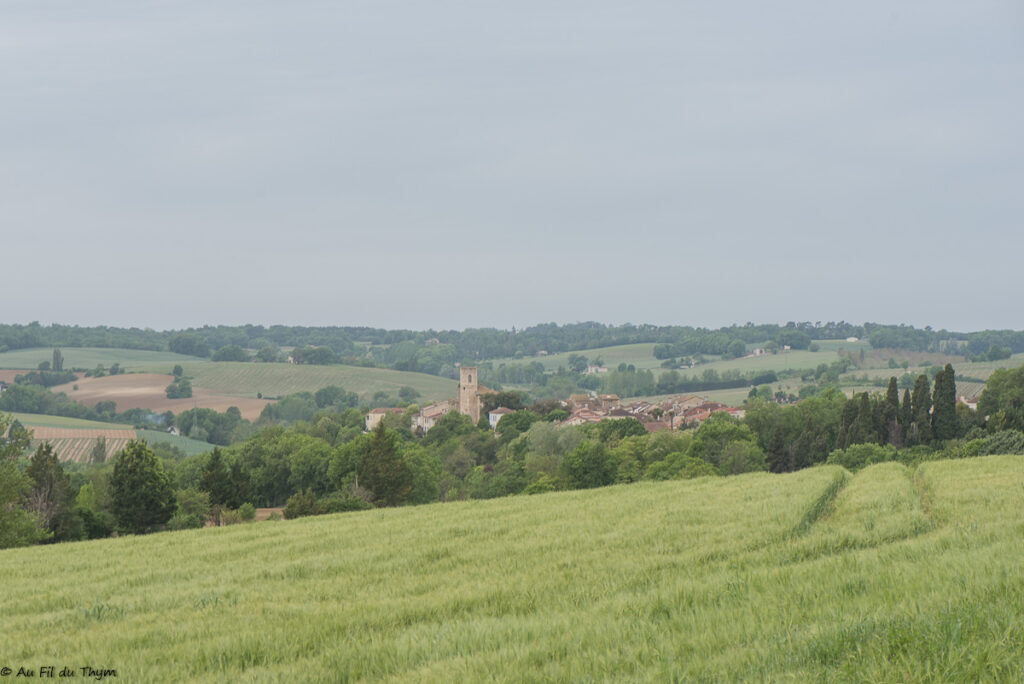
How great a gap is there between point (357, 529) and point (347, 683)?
48.0ft

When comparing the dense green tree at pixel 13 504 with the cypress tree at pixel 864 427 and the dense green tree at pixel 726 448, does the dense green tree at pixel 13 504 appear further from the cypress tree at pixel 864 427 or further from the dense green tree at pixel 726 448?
the cypress tree at pixel 864 427

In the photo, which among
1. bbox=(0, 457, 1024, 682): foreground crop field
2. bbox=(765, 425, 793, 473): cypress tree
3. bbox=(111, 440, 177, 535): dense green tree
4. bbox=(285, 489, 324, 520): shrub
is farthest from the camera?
bbox=(765, 425, 793, 473): cypress tree

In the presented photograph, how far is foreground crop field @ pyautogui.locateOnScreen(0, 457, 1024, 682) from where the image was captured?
720cm

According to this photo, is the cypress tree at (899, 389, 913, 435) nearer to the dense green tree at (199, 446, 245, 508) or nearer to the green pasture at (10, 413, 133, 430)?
the dense green tree at (199, 446, 245, 508)

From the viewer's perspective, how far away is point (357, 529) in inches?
883

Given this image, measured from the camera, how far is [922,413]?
8931cm

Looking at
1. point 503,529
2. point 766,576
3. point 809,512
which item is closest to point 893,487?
point 809,512

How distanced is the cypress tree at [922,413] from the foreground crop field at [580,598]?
73925mm

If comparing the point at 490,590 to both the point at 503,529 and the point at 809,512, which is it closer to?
the point at 503,529

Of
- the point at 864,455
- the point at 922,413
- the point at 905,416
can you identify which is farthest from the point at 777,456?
the point at 922,413

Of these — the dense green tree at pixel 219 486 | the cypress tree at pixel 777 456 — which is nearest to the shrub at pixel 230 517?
the dense green tree at pixel 219 486

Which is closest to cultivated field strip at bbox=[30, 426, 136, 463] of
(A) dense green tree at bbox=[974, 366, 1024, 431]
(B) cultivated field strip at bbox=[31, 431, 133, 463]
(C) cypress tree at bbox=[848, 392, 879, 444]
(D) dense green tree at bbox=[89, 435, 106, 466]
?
(B) cultivated field strip at bbox=[31, 431, 133, 463]

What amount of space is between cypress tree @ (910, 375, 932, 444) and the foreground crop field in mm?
73925

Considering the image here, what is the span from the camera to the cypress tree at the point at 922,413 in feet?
290
